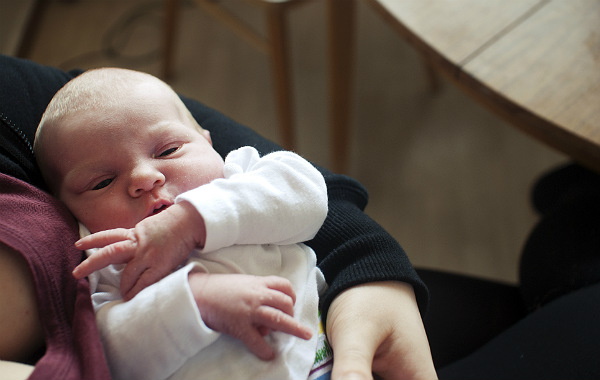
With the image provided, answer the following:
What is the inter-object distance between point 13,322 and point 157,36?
73.4 inches

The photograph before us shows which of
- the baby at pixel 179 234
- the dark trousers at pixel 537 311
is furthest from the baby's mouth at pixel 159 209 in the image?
the dark trousers at pixel 537 311

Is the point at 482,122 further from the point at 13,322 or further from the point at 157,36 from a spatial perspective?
the point at 13,322

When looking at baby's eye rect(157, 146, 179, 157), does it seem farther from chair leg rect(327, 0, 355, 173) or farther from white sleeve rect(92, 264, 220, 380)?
chair leg rect(327, 0, 355, 173)

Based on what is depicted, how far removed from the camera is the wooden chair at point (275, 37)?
1234 mm

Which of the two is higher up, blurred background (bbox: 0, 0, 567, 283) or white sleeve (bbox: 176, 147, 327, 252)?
white sleeve (bbox: 176, 147, 327, 252)

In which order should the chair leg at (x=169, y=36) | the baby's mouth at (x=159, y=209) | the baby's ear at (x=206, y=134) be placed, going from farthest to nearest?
the chair leg at (x=169, y=36) → the baby's ear at (x=206, y=134) → the baby's mouth at (x=159, y=209)

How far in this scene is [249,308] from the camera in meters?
0.49

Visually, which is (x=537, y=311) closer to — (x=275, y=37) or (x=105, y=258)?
(x=105, y=258)

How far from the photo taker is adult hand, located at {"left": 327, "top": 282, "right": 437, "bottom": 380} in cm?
51

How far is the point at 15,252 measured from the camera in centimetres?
50

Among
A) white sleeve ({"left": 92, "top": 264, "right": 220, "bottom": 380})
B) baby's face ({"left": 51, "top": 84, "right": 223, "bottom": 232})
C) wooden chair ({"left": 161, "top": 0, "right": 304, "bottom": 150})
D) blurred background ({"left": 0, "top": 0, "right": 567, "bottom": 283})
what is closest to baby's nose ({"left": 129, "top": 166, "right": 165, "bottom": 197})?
baby's face ({"left": 51, "top": 84, "right": 223, "bottom": 232})

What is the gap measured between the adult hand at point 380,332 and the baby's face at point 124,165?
0.23m

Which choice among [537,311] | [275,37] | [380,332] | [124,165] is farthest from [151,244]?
[275,37]

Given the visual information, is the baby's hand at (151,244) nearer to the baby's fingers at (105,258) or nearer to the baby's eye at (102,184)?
the baby's fingers at (105,258)
